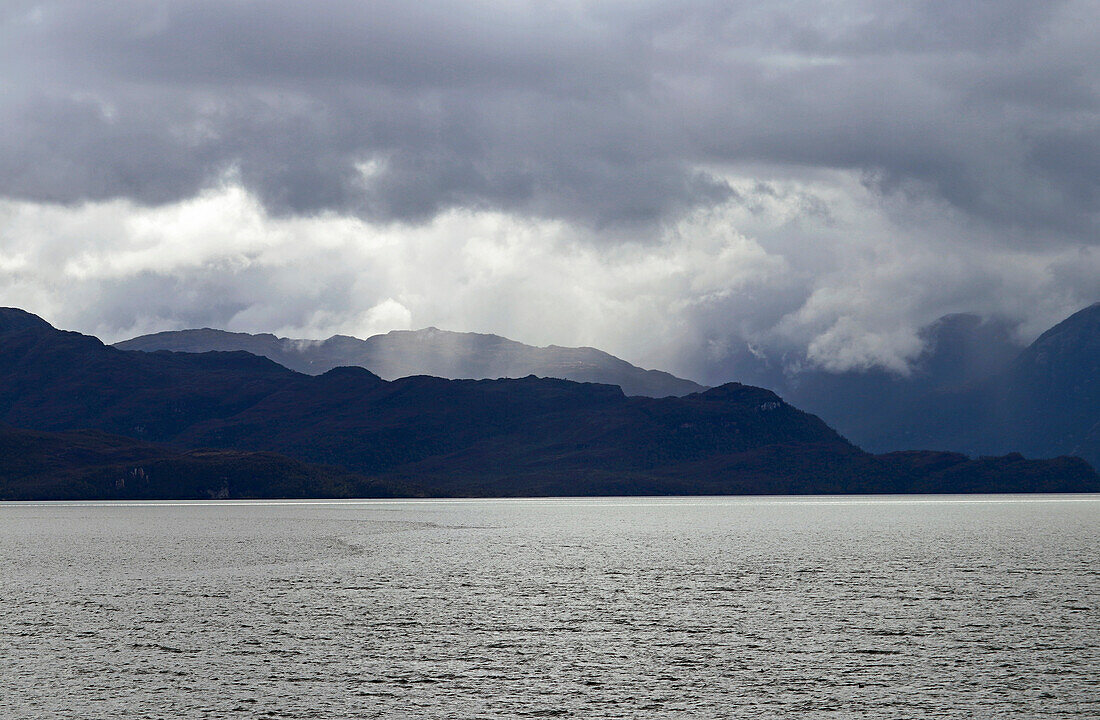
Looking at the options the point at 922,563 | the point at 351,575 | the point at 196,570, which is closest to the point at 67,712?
the point at 351,575

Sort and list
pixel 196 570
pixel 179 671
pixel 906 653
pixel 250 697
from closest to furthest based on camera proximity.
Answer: pixel 250 697, pixel 179 671, pixel 906 653, pixel 196 570

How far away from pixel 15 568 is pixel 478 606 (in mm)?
45730

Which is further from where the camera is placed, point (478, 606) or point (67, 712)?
point (478, 606)

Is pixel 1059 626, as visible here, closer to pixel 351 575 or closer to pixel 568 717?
pixel 568 717

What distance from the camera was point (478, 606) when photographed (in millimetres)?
54562

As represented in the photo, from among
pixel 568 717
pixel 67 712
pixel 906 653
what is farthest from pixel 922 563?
pixel 67 712

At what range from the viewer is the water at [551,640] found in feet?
103

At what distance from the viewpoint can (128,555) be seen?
10188 cm

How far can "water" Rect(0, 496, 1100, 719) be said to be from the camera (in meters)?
31.4

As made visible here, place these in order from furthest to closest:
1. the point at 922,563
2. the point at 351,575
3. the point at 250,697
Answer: the point at 922,563 → the point at 351,575 → the point at 250,697

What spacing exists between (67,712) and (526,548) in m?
80.6

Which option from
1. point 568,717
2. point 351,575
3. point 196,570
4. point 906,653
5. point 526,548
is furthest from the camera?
point 526,548

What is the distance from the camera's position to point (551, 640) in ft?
140

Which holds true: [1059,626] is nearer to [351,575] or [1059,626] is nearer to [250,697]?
[250,697]
